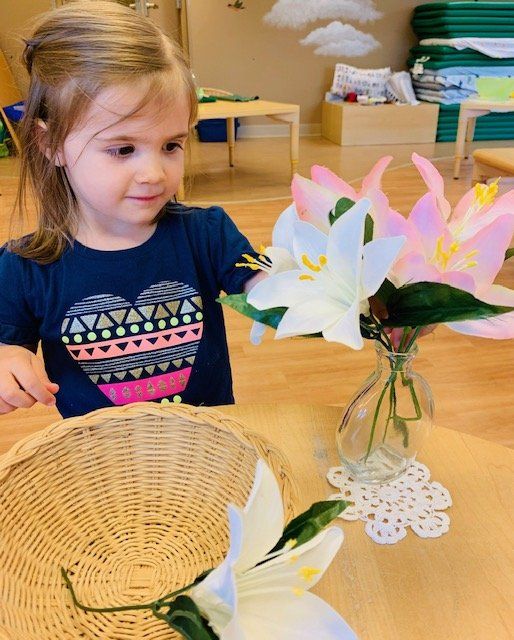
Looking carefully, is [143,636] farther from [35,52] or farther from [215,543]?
[35,52]

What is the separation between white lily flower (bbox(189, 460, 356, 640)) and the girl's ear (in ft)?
2.12

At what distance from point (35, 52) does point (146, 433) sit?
56 centimetres

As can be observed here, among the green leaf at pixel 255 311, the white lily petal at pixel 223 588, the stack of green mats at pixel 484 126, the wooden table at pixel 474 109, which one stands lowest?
the stack of green mats at pixel 484 126

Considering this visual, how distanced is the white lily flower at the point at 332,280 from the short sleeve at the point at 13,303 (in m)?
0.51

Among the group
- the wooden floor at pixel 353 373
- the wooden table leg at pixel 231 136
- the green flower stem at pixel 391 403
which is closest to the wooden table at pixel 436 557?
the green flower stem at pixel 391 403

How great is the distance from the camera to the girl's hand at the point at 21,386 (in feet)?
2.20

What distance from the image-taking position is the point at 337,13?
199 inches

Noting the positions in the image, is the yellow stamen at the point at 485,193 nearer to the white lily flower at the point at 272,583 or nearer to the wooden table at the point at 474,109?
the white lily flower at the point at 272,583

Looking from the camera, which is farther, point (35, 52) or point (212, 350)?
point (212, 350)

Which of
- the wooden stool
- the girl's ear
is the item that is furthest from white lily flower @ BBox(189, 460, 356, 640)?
the wooden stool

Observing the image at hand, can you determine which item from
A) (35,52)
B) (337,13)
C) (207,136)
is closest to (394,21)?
(337,13)

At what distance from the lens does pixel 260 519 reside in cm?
36

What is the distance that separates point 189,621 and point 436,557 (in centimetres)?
29

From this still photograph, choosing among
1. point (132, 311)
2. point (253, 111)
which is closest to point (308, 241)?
point (132, 311)
